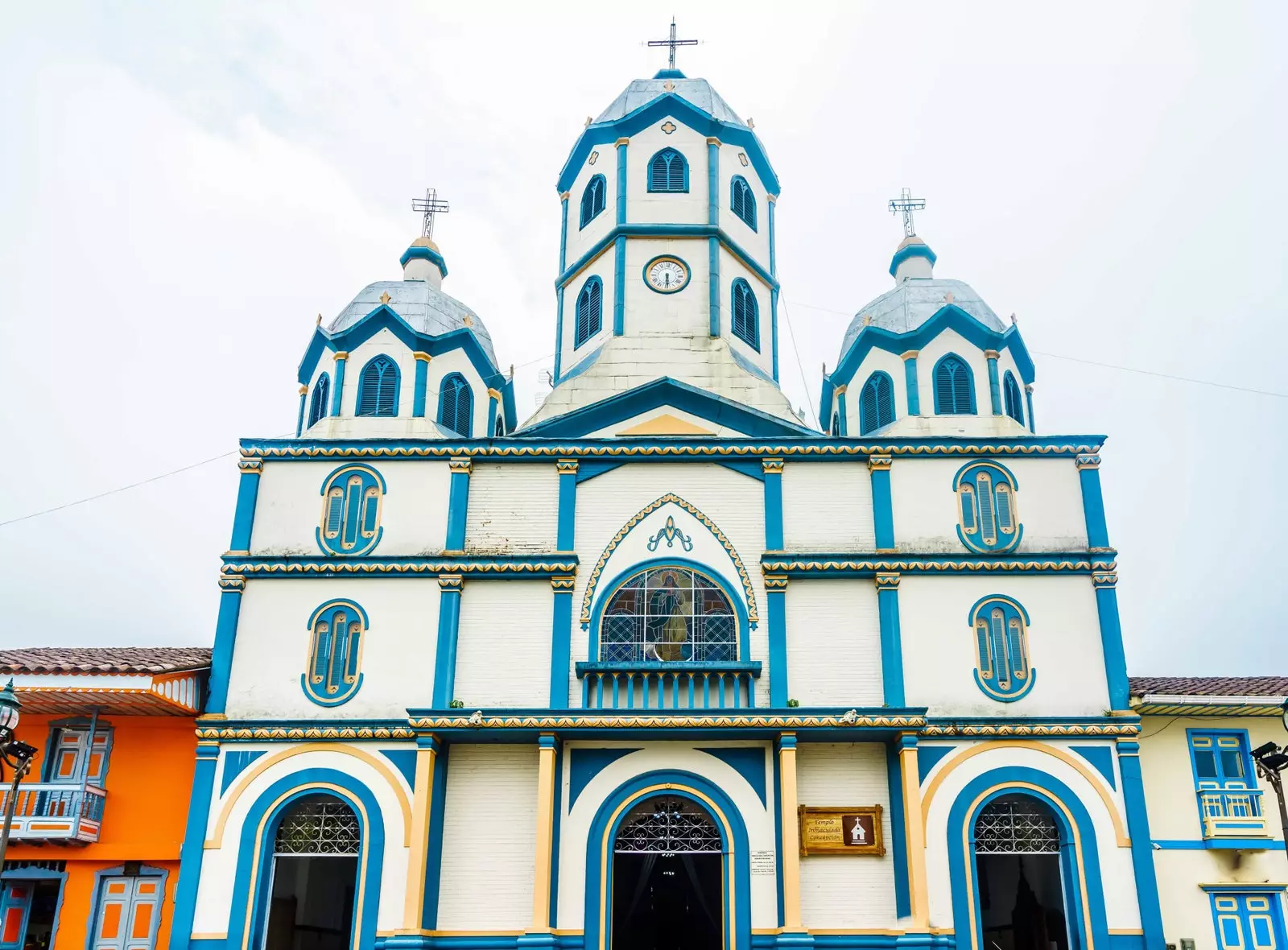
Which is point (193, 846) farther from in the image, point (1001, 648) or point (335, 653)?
point (1001, 648)

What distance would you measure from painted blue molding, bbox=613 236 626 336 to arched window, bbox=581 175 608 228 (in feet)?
5.39

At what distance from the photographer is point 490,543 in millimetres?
20906

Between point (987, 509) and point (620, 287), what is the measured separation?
8.60 metres

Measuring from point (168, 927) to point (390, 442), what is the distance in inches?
348

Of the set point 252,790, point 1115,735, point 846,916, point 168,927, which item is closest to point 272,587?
point 252,790

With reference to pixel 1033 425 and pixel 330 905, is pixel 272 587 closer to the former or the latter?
pixel 330 905

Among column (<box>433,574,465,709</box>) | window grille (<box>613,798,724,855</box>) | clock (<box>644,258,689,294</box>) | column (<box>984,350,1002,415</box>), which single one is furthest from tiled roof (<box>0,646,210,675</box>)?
column (<box>984,350,1002,415</box>)

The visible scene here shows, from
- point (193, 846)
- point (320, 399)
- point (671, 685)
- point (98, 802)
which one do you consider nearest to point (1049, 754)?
point (671, 685)

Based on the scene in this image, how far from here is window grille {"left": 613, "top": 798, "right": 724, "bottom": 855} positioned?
63.2 ft

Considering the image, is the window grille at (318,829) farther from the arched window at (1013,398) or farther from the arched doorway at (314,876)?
the arched window at (1013,398)

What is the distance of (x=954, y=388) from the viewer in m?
23.4

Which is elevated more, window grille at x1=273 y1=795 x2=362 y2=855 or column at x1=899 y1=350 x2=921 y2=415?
column at x1=899 y1=350 x2=921 y2=415

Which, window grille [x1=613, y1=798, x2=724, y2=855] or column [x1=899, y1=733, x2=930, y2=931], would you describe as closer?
column [x1=899, y1=733, x2=930, y2=931]

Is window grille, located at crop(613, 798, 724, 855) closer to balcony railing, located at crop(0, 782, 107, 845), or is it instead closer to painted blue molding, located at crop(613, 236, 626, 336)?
balcony railing, located at crop(0, 782, 107, 845)
